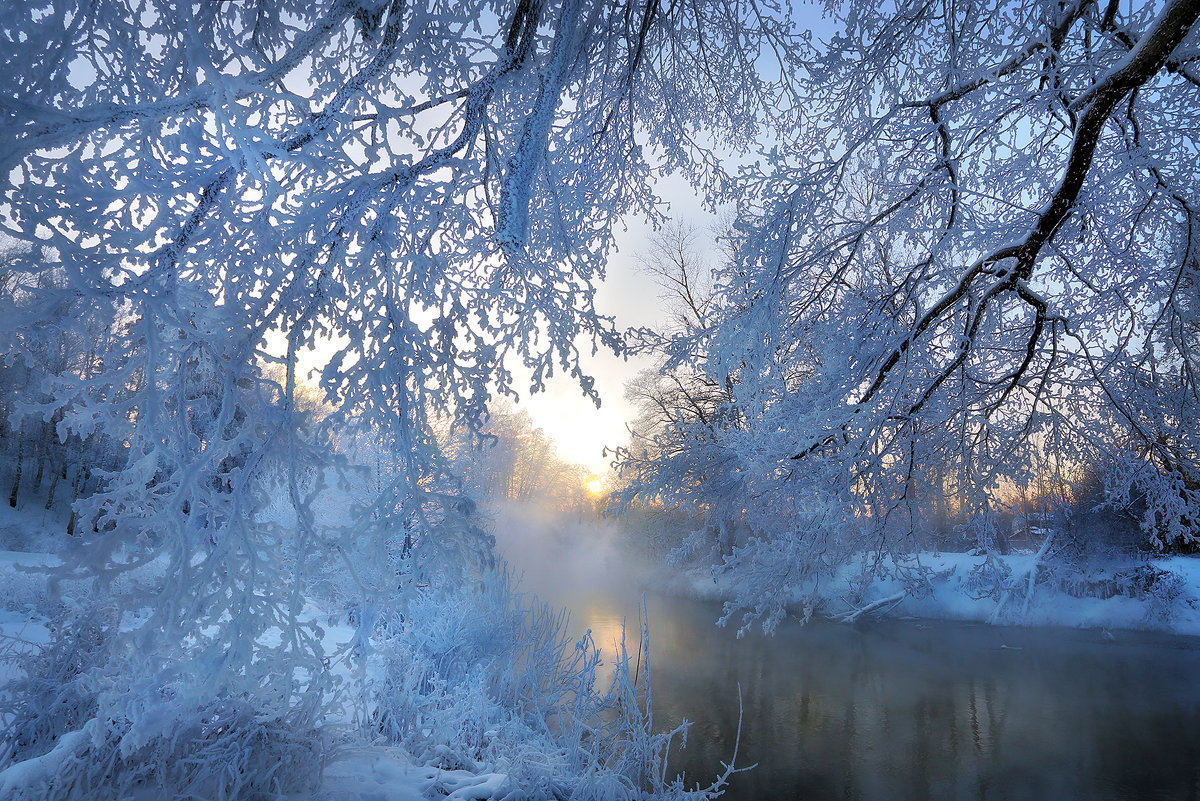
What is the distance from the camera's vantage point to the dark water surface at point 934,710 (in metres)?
6.59

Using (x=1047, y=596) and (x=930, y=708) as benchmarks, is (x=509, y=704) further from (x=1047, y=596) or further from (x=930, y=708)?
(x=1047, y=596)

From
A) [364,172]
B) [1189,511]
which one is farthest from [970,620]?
[364,172]

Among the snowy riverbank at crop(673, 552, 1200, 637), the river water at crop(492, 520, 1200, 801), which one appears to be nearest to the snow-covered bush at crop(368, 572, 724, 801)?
the river water at crop(492, 520, 1200, 801)

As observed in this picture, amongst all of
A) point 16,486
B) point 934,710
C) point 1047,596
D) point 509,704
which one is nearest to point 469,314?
point 509,704

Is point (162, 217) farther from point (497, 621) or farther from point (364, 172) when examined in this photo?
point (497, 621)

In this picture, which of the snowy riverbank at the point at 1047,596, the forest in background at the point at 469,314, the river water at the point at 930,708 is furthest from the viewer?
the snowy riverbank at the point at 1047,596

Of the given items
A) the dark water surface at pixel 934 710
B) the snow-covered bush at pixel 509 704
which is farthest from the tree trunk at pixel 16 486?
the snow-covered bush at pixel 509 704

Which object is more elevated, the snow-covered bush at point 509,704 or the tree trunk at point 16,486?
the tree trunk at point 16,486

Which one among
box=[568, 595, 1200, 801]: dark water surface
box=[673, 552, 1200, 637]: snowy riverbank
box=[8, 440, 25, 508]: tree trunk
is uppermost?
box=[8, 440, 25, 508]: tree trunk

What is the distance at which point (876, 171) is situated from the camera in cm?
504

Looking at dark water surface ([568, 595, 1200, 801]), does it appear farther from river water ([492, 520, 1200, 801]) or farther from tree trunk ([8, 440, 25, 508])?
tree trunk ([8, 440, 25, 508])

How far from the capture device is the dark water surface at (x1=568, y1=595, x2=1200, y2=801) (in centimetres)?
659

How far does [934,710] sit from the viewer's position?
28.9ft

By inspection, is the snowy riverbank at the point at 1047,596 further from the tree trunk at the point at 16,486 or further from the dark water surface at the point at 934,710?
the tree trunk at the point at 16,486
